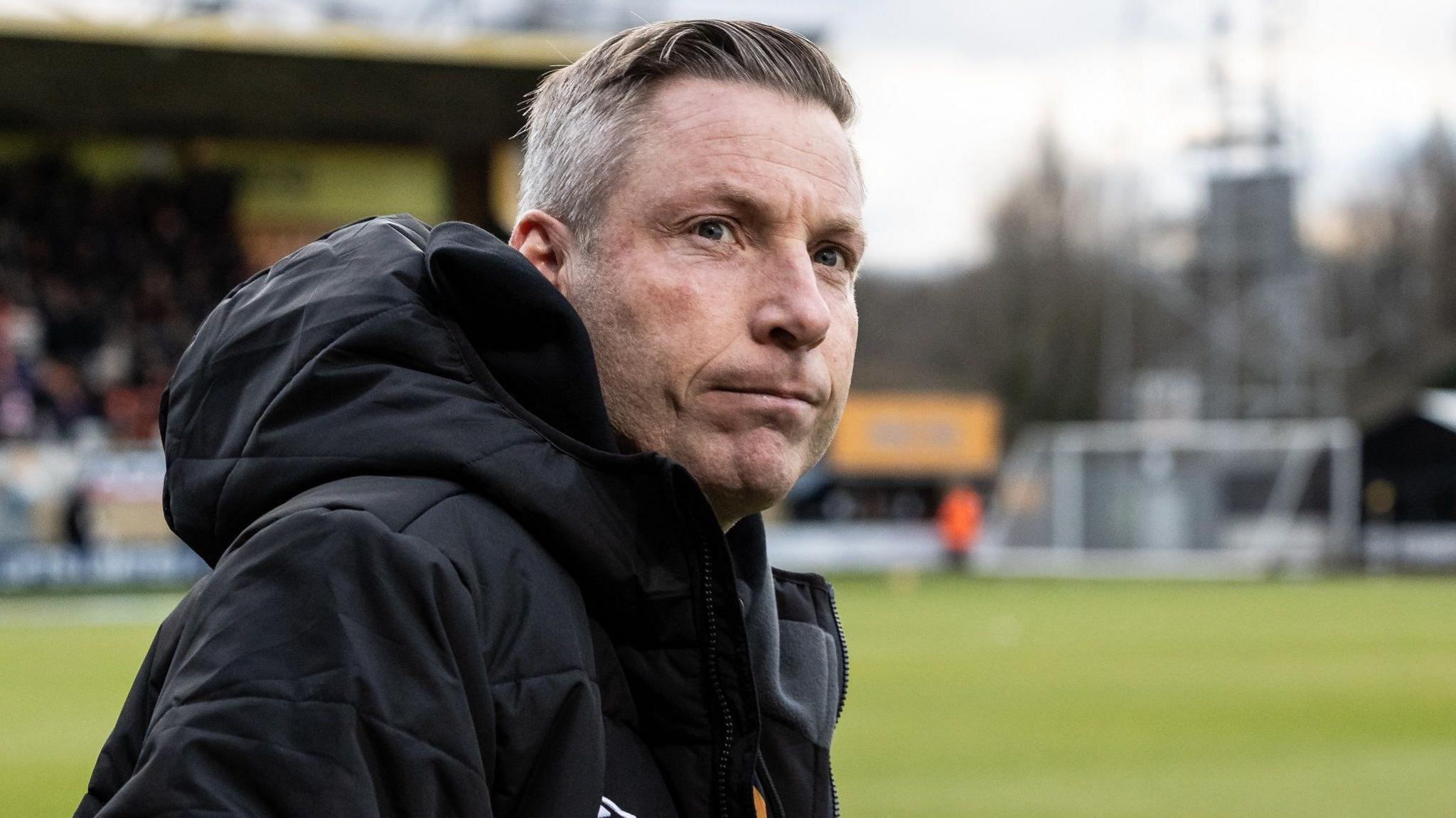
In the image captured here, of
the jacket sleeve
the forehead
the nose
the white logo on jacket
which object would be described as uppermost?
the forehead

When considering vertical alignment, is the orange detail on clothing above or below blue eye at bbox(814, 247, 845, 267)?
below

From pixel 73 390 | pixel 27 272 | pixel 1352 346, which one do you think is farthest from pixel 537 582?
pixel 1352 346

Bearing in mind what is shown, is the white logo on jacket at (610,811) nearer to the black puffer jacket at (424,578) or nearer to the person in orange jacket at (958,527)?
the black puffer jacket at (424,578)

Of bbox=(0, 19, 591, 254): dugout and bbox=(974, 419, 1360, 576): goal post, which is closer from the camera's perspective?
bbox=(0, 19, 591, 254): dugout

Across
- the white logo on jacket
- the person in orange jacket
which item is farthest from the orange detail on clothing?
the white logo on jacket

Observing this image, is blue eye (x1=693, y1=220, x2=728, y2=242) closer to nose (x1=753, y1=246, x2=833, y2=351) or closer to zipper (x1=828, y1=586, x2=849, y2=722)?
nose (x1=753, y1=246, x2=833, y2=351)

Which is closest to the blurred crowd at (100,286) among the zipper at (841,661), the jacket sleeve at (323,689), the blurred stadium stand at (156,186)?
the blurred stadium stand at (156,186)

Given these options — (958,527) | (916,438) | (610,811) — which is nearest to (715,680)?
(610,811)

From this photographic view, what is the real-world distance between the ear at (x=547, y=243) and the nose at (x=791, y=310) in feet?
0.70

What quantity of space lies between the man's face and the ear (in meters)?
0.04

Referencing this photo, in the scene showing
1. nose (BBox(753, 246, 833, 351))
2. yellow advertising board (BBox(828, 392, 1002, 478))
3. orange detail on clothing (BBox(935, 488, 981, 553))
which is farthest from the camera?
yellow advertising board (BBox(828, 392, 1002, 478))

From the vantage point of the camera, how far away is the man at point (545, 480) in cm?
129

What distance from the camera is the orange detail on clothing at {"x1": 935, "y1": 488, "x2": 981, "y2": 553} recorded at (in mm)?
31219

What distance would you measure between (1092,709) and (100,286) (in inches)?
891
